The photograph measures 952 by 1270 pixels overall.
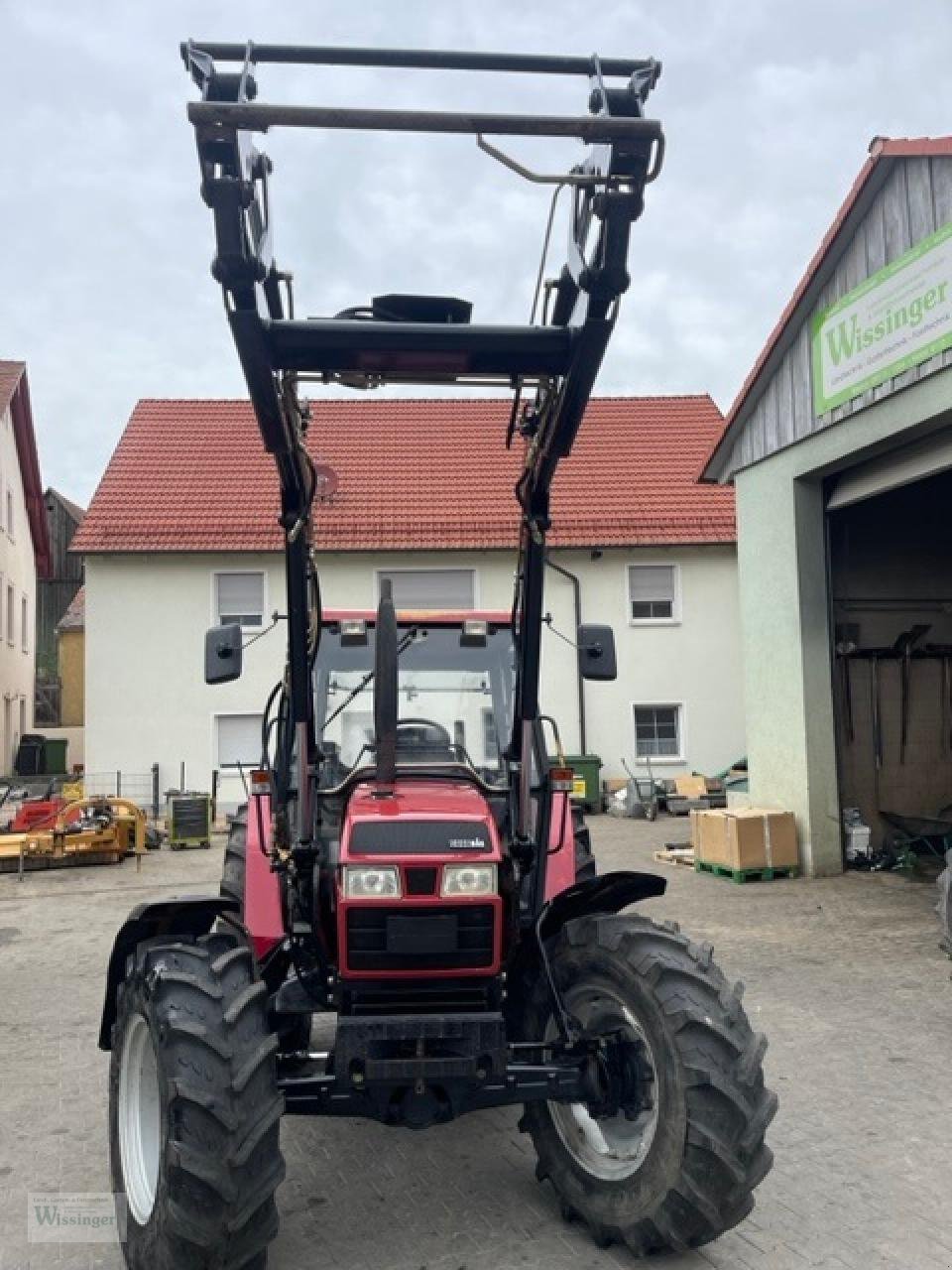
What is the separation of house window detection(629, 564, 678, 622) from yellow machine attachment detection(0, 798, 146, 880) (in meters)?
10.0

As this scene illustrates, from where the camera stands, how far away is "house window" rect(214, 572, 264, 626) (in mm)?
18922

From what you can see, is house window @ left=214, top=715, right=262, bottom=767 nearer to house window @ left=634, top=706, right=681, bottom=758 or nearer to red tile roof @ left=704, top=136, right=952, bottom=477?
house window @ left=634, top=706, right=681, bottom=758

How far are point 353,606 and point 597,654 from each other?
14859 millimetres

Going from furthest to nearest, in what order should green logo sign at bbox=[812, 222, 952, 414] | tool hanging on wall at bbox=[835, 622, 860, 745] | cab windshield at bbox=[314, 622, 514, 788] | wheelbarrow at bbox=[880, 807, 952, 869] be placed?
tool hanging on wall at bbox=[835, 622, 860, 745] < wheelbarrow at bbox=[880, 807, 952, 869] < green logo sign at bbox=[812, 222, 952, 414] < cab windshield at bbox=[314, 622, 514, 788]

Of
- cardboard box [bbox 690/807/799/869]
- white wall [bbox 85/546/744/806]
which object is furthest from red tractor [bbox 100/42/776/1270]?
white wall [bbox 85/546/744/806]

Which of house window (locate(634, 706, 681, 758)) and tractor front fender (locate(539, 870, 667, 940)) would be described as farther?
house window (locate(634, 706, 681, 758))

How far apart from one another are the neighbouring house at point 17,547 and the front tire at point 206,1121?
2462 cm

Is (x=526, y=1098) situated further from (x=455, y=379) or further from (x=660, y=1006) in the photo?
(x=455, y=379)

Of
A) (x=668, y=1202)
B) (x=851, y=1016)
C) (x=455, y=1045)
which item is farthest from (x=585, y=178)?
(x=851, y=1016)

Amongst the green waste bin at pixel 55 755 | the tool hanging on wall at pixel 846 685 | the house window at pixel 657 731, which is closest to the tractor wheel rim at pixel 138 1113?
the tool hanging on wall at pixel 846 685

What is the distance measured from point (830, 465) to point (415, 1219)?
28.1 feet

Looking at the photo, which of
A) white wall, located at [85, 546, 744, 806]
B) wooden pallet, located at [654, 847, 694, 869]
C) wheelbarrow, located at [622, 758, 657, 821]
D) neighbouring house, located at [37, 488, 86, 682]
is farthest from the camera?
neighbouring house, located at [37, 488, 86, 682]

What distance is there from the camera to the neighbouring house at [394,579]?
60.0 ft

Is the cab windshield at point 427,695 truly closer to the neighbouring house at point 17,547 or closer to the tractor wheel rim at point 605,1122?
the tractor wheel rim at point 605,1122
